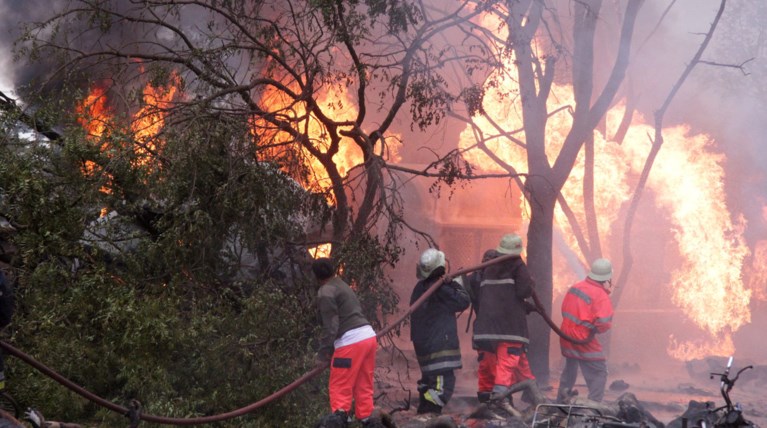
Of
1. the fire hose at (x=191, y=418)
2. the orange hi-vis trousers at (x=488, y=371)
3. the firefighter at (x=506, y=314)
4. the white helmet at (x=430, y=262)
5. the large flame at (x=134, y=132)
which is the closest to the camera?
the fire hose at (x=191, y=418)

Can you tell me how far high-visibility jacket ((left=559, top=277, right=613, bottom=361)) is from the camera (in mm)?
8367

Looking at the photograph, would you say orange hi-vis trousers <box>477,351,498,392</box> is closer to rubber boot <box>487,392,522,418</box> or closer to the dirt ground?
the dirt ground

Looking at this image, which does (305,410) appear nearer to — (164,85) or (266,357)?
(266,357)

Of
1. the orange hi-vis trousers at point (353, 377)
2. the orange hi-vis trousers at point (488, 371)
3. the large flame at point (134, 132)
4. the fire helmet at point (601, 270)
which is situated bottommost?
the orange hi-vis trousers at point (488, 371)

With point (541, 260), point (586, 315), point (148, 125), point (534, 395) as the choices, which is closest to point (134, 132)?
point (148, 125)

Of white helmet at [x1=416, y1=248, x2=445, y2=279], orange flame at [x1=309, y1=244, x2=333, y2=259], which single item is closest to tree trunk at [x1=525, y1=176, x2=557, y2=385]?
orange flame at [x1=309, y1=244, x2=333, y2=259]

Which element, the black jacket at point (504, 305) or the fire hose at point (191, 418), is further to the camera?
the black jacket at point (504, 305)

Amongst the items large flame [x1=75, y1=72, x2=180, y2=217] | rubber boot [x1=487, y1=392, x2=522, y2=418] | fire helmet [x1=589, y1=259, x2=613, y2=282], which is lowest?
rubber boot [x1=487, y1=392, x2=522, y2=418]

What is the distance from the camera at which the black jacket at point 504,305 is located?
26.7 feet

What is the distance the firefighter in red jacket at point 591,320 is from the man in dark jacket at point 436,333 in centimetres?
137

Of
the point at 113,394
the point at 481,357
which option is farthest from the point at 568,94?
the point at 113,394

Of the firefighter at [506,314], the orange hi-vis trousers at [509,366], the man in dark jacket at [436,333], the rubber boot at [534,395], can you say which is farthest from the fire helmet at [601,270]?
the man in dark jacket at [436,333]

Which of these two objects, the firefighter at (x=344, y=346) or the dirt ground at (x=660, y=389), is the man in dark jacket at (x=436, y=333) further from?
the firefighter at (x=344, y=346)

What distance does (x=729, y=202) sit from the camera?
20109 mm
